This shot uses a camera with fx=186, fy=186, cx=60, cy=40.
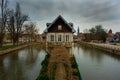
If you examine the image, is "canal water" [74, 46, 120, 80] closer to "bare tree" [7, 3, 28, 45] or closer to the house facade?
the house facade

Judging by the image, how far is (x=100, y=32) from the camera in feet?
295

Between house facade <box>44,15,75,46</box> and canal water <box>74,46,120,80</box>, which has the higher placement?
house facade <box>44,15,75,46</box>

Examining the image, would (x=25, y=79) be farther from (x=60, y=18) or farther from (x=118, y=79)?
→ (x=60, y=18)

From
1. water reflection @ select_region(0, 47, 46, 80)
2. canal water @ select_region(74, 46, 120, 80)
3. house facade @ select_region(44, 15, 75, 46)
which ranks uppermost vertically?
house facade @ select_region(44, 15, 75, 46)

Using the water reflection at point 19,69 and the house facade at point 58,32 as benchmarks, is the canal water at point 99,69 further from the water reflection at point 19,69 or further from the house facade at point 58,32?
the water reflection at point 19,69

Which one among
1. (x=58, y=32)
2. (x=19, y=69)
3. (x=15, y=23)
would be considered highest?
(x=15, y=23)

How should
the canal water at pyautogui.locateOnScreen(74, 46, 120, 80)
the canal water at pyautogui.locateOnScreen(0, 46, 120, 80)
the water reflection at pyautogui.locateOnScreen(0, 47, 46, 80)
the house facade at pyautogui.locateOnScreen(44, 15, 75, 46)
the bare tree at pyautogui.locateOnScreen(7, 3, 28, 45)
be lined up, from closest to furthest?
the water reflection at pyautogui.locateOnScreen(0, 47, 46, 80)
the canal water at pyautogui.locateOnScreen(0, 46, 120, 80)
the canal water at pyautogui.locateOnScreen(74, 46, 120, 80)
the house facade at pyautogui.locateOnScreen(44, 15, 75, 46)
the bare tree at pyautogui.locateOnScreen(7, 3, 28, 45)

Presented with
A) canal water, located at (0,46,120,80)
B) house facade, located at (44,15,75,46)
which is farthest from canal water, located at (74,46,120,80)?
house facade, located at (44,15,75,46)

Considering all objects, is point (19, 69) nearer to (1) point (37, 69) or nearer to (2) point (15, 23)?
(1) point (37, 69)

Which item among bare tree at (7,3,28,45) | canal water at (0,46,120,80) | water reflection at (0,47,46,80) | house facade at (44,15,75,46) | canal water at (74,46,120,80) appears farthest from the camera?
bare tree at (7,3,28,45)

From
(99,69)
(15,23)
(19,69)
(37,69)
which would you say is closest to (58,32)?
(37,69)

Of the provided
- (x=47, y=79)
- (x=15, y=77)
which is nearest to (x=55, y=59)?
(x=47, y=79)

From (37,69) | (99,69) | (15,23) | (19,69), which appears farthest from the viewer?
(15,23)

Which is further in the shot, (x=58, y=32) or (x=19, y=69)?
(x=58, y=32)
